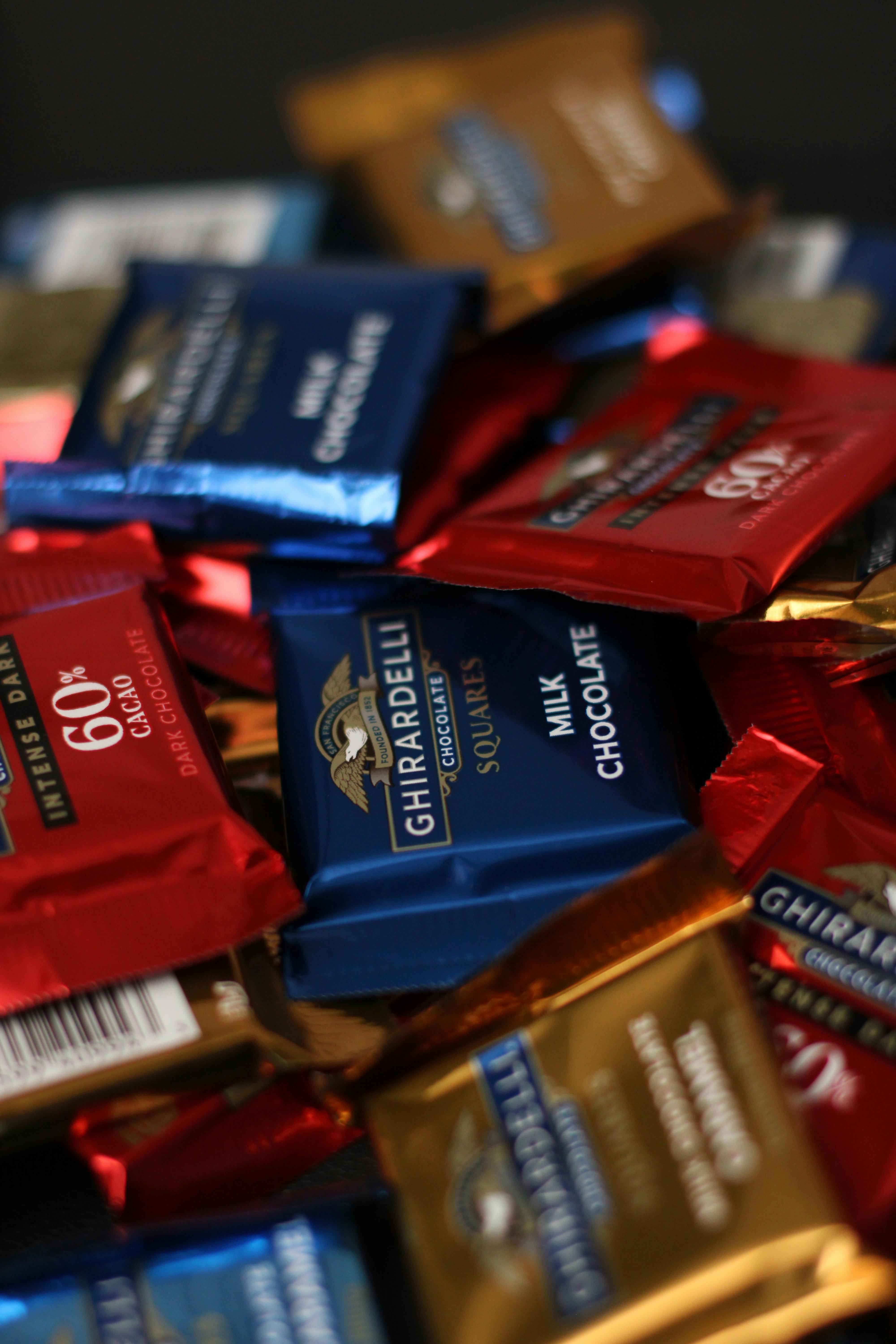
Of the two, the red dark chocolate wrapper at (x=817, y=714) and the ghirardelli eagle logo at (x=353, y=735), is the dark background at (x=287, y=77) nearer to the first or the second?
the red dark chocolate wrapper at (x=817, y=714)

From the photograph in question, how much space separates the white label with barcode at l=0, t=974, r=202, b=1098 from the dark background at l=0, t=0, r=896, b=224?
1.24m

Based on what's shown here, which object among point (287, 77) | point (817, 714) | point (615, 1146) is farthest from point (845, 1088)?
point (287, 77)

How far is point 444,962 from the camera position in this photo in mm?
742

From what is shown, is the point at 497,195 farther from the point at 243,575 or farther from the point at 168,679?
the point at 168,679

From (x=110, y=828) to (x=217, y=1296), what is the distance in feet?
0.93

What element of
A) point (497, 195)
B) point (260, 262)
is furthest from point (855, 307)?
point (260, 262)

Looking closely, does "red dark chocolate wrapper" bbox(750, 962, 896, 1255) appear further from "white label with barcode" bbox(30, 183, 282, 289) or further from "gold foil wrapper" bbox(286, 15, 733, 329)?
"white label with barcode" bbox(30, 183, 282, 289)

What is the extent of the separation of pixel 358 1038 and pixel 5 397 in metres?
0.78

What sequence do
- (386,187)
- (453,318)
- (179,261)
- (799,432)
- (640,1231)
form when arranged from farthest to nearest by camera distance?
(386,187) < (179,261) < (453,318) < (799,432) < (640,1231)

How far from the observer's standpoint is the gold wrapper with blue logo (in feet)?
1.89

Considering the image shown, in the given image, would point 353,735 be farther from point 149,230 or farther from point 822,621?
point 149,230

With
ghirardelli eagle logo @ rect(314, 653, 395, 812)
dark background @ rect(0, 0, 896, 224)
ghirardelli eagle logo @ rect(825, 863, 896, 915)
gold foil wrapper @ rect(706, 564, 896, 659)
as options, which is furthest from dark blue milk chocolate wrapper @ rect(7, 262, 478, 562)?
dark background @ rect(0, 0, 896, 224)

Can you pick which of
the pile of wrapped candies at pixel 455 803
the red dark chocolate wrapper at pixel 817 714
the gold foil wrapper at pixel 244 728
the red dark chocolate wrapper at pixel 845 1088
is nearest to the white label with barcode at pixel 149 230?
the pile of wrapped candies at pixel 455 803

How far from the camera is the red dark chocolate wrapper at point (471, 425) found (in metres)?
0.98
